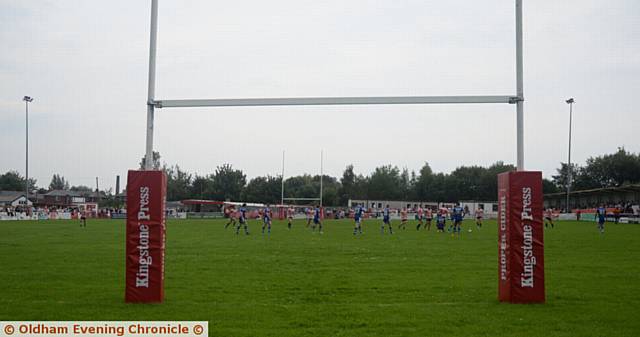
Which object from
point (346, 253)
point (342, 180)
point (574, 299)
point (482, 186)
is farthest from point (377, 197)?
point (574, 299)

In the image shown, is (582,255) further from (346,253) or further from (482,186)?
(482,186)

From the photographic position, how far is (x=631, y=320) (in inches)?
355

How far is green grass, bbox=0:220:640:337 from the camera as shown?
8.67 metres

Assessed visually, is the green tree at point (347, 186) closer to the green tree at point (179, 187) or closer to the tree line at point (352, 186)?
the tree line at point (352, 186)

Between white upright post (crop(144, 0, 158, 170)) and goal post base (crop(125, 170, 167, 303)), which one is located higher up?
white upright post (crop(144, 0, 158, 170))

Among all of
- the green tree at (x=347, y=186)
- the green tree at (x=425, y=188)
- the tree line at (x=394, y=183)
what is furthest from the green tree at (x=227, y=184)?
the green tree at (x=425, y=188)

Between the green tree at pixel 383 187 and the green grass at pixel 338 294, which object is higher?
the green tree at pixel 383 187

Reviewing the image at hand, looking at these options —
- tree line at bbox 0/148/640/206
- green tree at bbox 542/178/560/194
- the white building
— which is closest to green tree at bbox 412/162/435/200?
tree line at bbox 0/148/640/206

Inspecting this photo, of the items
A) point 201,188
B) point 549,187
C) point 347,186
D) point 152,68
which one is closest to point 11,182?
point 201,188

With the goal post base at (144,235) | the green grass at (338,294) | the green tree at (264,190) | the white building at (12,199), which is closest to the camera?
the green grass at (338,294)

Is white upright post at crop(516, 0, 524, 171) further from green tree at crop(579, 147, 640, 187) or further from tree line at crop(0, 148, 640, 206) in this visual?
green tree at crop(579, 147, 640, 187)

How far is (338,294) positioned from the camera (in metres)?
11.3

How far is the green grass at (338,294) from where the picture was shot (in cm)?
867

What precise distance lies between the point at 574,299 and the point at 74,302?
931cm
